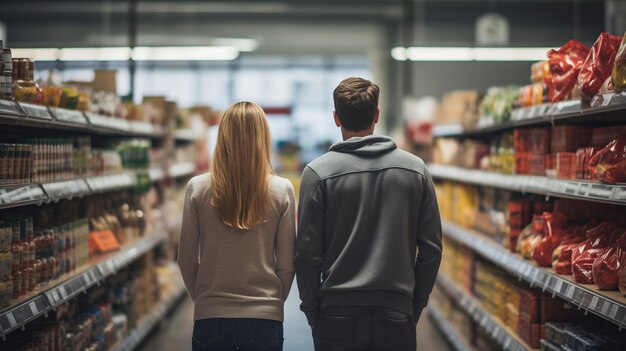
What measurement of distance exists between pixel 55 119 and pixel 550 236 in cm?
263

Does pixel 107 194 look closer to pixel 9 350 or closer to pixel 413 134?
pixel 9 350

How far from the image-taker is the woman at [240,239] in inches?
109

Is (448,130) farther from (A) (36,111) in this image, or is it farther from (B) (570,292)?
(A) (36,111)

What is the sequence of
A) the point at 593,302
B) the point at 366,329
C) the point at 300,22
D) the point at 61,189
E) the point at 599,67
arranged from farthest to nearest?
1. the point at 300,22
2. the point at 61,189
3. the point at 599,67
4. the point at 593,302
5. the point at 366,329

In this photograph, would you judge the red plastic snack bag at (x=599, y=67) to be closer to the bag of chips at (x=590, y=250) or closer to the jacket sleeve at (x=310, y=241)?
the bag of chips at (x=590, y=250)

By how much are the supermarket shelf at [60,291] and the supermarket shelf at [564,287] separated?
7.79 ft

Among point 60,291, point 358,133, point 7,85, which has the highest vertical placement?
point 7,85

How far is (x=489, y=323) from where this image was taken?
15.3ft

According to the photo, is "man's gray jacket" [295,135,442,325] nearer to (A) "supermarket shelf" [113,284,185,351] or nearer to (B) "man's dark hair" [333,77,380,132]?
(B) "man's dark hair" [333,77,380,132]

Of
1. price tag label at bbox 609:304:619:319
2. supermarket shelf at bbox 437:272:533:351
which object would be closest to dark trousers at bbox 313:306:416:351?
price tag label at bbox 609:304:619:319

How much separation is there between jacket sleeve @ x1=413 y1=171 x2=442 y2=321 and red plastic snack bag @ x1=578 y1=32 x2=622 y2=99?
0.95 meters

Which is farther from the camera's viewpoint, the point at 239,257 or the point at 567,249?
the point at 567,249

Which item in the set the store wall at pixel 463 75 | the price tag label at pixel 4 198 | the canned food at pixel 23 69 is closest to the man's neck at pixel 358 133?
the price tag label at pixel 4 198

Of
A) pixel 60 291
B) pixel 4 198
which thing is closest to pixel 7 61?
pixel 4 198
